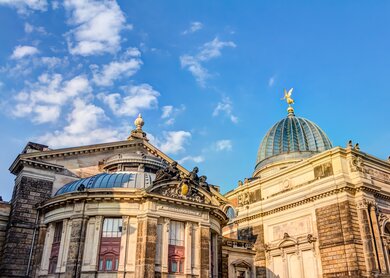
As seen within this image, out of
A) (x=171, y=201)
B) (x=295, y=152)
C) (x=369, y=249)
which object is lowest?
(x=369, y=249)

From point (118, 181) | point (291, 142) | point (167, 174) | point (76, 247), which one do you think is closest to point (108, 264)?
point (76, 247)

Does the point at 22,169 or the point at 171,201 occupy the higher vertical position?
the point at 22,169

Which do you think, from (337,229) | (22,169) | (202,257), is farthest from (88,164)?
(337,229)

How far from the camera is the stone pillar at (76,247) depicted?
29953 mm

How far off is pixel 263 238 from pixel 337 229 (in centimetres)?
1142

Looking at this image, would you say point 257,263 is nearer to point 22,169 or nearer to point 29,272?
point 29,272

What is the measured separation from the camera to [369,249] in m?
38.1

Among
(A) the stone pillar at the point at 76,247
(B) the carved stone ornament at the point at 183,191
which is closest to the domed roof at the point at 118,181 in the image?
(B) the carved stone ornament at the point at 183,191

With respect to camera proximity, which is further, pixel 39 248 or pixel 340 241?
pixel 340 241

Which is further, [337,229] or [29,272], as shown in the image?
[337,229]

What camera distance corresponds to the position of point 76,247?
100 ft

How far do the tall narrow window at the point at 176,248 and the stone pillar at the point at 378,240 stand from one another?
2020 centimetres

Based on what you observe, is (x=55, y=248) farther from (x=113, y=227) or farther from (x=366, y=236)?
(x=366, y=236)

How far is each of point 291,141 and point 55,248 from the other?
129 feet
